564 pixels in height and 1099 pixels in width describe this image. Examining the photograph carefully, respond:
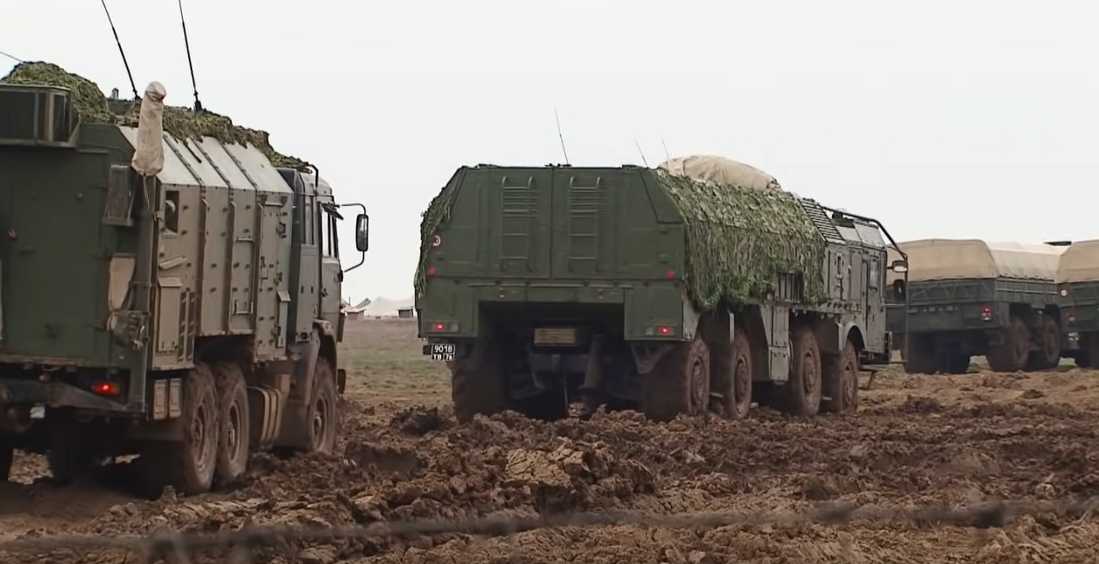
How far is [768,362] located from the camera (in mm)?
24188

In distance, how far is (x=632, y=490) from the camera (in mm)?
13680

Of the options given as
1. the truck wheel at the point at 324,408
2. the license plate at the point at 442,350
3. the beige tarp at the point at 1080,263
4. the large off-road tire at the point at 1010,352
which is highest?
the beige tarp at the point at 1080,263

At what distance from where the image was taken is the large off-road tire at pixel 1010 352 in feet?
130

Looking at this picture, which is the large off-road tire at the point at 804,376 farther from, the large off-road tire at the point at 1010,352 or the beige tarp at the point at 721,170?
the large off-road tire at the point at 1010,352

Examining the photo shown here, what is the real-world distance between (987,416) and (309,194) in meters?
9.28

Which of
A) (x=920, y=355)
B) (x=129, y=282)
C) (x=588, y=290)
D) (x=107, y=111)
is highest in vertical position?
(x=107, y=111)

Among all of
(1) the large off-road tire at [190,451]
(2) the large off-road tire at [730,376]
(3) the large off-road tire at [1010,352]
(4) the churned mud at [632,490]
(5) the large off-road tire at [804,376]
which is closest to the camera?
(4) the churned mud at [632,490]

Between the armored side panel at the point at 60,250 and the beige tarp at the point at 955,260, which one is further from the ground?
the beige tarp at the point at 955,260

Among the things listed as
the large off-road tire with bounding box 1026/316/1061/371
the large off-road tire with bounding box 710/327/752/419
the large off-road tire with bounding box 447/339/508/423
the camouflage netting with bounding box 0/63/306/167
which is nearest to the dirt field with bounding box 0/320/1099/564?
the large off-road tire with bounding box 447/339/508/423

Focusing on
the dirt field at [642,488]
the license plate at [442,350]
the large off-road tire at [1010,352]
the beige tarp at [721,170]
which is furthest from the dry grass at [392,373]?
the large off-road tire at [1010,352]

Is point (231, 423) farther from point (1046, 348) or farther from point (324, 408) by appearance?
point (1046, 348)

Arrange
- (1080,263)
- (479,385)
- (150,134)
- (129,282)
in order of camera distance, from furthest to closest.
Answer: (1080,263) < (479,385) < (129,282) < (150,134)

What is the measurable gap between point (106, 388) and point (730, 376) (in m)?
10.8

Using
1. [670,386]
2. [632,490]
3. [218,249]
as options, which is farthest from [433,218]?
[632,490]
